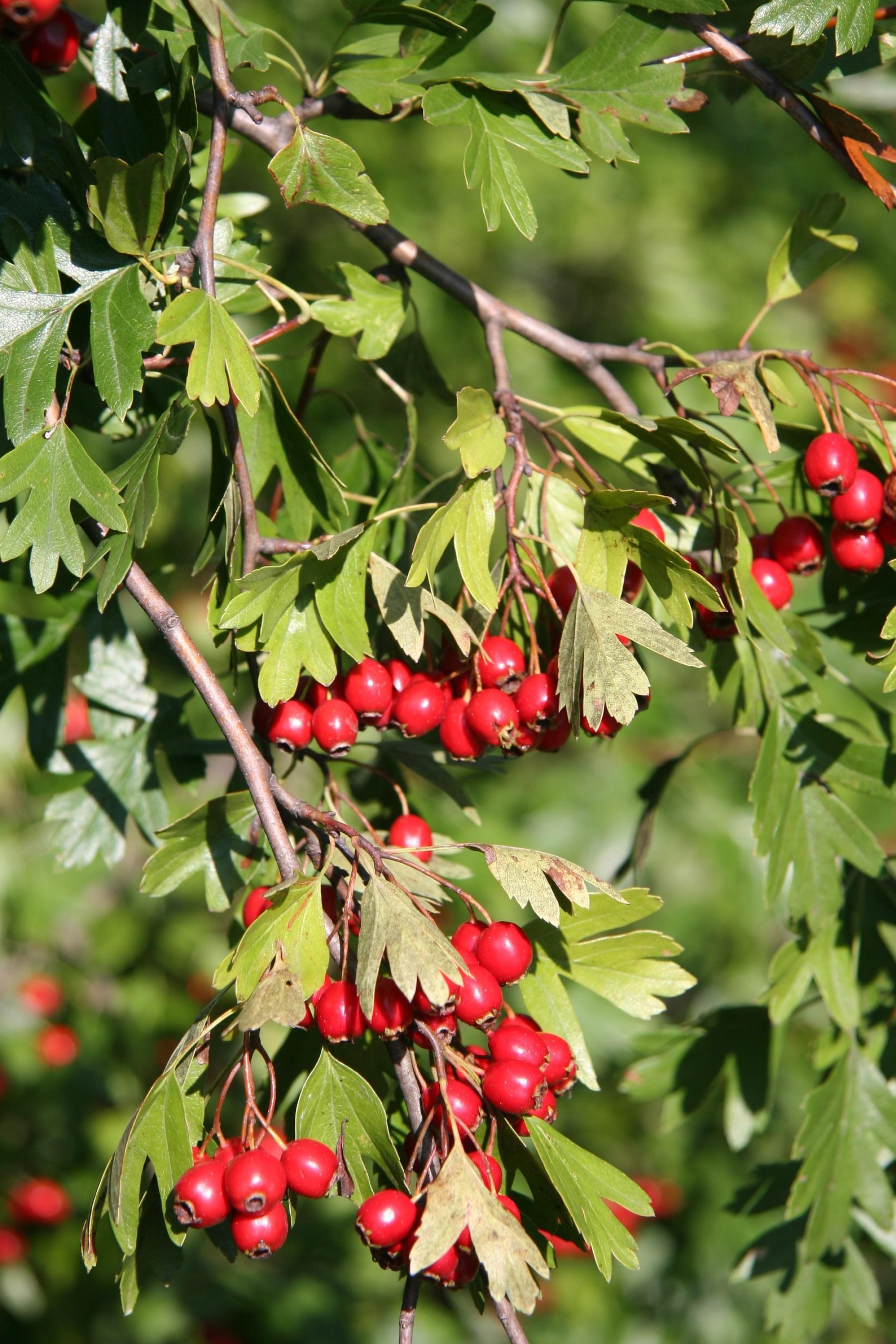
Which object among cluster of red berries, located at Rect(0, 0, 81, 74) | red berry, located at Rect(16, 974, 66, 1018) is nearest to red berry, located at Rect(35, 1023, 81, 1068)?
red berry, located at Rect(16, 974, 66, 1018)

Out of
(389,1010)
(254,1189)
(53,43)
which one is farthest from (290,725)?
(53,43)

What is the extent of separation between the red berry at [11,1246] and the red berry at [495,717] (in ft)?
7.57

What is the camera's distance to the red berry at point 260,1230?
2.64 ft

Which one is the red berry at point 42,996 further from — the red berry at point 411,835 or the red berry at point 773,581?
the red berry at point 773,581

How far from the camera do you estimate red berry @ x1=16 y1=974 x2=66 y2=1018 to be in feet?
9.55

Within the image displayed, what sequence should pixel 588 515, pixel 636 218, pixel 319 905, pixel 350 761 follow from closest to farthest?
pixel 319 905, pixel 588 515, pixel 350 761, pixel 636 218

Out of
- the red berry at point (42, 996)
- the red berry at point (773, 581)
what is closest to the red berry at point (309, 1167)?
the red berry at point (773, 581)

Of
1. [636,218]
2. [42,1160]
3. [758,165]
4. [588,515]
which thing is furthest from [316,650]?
[758,165]

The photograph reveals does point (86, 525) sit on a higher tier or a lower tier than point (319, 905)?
higher

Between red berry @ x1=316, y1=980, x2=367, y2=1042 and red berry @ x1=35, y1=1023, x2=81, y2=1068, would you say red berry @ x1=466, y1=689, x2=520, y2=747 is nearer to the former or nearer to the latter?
red berry @ x1=316, y1=980, x2=367, y2=1042

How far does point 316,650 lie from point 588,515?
0.25 m

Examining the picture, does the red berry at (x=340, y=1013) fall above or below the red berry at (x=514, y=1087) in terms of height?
above

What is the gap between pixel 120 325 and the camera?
0.88 meters

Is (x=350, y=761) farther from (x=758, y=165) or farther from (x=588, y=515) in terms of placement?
(x=758, y=165)
